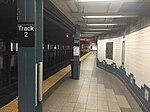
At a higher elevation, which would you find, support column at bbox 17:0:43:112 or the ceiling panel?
the ceiling panel

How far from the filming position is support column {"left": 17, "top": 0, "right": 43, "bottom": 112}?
7.90ft

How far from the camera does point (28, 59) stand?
2.46 m

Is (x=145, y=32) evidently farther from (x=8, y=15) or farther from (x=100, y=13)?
(x=8, y=15)

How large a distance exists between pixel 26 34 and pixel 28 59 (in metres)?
0.38

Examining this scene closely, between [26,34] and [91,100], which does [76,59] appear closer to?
[91,100]

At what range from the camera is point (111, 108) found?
14.6 ft

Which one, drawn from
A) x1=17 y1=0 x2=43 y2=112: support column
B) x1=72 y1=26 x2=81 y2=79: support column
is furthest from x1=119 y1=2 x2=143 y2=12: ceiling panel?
x1=72 y1=26 x2=81 y2=79: support column

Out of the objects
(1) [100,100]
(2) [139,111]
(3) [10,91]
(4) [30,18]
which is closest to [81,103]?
(1) [100,100]

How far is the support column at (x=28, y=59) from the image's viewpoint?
2.41 meters

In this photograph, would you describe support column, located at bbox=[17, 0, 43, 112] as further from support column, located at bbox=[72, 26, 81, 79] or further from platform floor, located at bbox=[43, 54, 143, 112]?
support column, located at bbox=[72, 26, 81, 79]

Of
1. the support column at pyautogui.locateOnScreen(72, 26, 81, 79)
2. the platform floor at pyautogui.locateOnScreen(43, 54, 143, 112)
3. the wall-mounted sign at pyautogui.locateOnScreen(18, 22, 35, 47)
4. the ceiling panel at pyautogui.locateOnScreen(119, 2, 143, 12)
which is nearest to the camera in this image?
the wall-mounted sign at pyautogui.locateOnScreen(18, 22, 35, 47)

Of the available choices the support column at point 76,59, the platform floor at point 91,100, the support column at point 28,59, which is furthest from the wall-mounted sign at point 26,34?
the support column at point 76,59

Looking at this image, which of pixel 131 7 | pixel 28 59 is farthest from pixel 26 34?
pixel 131 7

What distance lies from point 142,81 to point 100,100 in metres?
1.40
